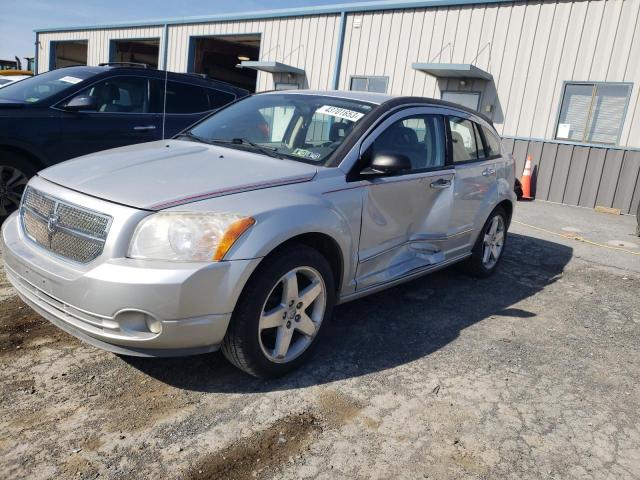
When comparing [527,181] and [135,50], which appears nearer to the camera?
[527,181]

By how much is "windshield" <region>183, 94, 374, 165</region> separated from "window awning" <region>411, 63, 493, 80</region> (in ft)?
27.1

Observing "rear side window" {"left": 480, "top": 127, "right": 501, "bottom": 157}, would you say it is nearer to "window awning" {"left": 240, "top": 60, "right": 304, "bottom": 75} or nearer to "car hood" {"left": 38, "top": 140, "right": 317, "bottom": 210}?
"car hood" {"left": 38, "top": 140, "right": 317, "bottom": 210}

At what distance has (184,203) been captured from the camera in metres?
2.52

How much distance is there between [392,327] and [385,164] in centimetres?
128

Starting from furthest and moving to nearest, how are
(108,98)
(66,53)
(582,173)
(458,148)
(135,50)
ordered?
(66,53) < (135,50) < (582,173) < (108,98) < (458,148)

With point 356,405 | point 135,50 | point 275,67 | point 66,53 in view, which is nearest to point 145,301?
point 356,405

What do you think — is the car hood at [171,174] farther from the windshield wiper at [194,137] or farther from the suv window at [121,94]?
the suv window at [121,94]

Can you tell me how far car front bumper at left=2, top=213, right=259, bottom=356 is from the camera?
237cm

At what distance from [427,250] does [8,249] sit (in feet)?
9.25

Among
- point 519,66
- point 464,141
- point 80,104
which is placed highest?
point 519,66

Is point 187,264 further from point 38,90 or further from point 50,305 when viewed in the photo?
point 38,90

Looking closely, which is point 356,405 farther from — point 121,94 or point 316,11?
point 316,11

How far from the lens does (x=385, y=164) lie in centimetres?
317

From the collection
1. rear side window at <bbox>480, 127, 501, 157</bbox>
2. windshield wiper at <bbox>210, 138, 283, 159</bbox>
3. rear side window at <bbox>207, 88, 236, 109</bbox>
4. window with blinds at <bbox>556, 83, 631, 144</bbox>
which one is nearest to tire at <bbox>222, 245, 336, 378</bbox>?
windshield wiper at <bbox>210, 138, 283, 159</bbox>
